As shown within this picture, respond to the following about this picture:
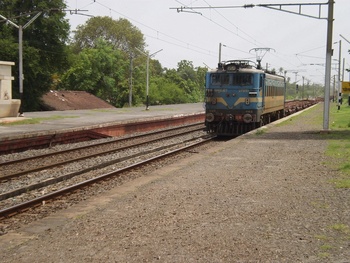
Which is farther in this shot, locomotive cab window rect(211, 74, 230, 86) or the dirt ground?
the dirt ground

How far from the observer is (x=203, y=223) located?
634 centimetres

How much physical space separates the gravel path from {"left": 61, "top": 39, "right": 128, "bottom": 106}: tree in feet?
157

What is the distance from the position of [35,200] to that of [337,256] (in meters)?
5.58

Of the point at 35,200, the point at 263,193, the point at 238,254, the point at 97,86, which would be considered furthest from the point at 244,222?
the point at 97,86

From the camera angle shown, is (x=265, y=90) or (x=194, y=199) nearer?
(x=194, y=199)

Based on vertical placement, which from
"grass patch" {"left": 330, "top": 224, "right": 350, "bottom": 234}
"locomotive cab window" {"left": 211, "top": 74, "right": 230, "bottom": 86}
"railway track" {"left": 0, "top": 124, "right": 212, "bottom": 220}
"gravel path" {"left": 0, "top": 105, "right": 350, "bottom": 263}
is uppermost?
"locomotive cab window" {"left": 211, "top": 74, "right": 230, "bottom": 86}

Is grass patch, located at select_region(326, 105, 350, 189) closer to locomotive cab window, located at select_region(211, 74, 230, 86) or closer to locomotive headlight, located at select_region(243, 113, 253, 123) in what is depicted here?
locomotive headlight, located at select_region(243, 113, 253, 123)

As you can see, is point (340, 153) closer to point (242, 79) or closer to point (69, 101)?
point (242, 79)

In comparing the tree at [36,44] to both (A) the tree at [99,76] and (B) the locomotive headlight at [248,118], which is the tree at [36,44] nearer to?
(A) the tree at [99,76]

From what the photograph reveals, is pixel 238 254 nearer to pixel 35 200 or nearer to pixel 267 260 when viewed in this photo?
pixel 267 260

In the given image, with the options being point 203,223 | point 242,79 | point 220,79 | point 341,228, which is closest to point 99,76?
point 220,79

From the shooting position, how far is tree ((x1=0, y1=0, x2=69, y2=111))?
37.3 meters

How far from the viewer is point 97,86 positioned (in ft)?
189

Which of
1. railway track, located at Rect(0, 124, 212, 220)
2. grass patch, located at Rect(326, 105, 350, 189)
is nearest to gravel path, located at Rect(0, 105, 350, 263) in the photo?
grass patch, located at Rect(326, 105, 350, 189)
